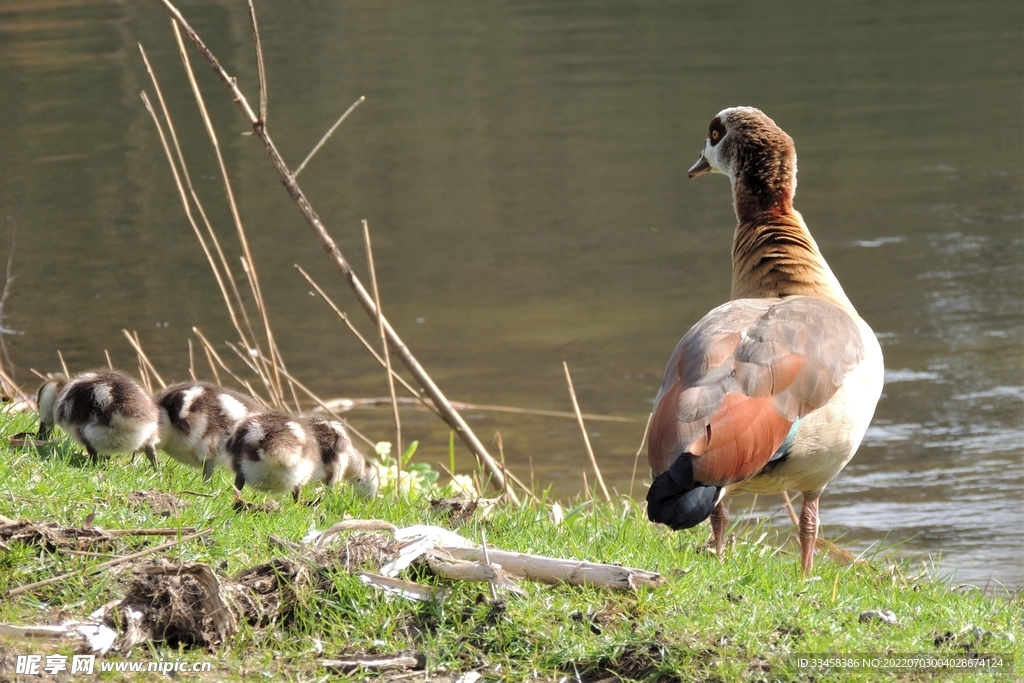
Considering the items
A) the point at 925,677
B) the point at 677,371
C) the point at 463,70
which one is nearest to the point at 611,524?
the point at 677,371

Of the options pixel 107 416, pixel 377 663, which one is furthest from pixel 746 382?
pixel 107 416

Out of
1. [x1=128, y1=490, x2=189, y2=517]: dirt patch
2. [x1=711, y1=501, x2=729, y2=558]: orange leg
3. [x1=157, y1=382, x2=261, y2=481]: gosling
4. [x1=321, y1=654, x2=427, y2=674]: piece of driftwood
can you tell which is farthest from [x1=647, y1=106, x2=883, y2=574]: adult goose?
[x1=157, y1=382, x2=261, y2=481]: gosling

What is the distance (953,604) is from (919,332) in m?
6.89

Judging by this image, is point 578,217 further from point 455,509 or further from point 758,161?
point 455,509

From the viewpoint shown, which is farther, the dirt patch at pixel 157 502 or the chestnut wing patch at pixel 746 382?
the dirt patch at pixel 157 502

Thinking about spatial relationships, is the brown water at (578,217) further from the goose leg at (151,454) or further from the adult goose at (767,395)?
the goose leg at (151,454)

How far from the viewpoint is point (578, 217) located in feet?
Result: 48.3

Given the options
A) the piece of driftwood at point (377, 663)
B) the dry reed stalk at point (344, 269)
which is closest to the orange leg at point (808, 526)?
the dry reed stalk at point (344, 269)

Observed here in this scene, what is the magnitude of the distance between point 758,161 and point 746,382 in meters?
1.80

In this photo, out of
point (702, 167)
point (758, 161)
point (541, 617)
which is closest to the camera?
point (541, 617)

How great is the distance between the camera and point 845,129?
17484mm

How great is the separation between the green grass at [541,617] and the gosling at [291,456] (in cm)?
44

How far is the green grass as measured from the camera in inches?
140

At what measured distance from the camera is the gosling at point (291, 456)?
4.97 metres
